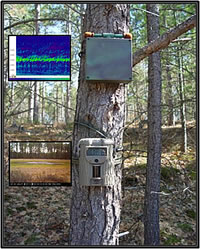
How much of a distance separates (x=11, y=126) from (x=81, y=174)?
6.07 metres

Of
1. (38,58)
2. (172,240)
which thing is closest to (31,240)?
(172,240)

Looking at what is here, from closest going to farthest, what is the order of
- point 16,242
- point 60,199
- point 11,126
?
point 16,242 < point 60,199 < point 11,126

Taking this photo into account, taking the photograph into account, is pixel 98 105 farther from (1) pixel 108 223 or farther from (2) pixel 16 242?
(2) pixel 16 242

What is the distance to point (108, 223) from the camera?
4.99ft

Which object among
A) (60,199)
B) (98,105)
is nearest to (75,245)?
(98,105)

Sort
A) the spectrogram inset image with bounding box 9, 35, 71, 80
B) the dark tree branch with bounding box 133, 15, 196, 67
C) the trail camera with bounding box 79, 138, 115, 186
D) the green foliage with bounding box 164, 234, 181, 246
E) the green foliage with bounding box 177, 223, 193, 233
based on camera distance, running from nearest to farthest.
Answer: the trail camera with bounding box 79, 138, 115, 186, the dark tree branch with bounding box 133, 15, 196, 67, the spectrogram inset image with bounding box 9, 35, 71, 80, the green foliage with bounding box 164, 234, 181, 246, the green foliage with bounding box 177, 223, 193, 233

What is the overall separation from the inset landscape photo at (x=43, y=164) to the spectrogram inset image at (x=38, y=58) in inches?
21.8

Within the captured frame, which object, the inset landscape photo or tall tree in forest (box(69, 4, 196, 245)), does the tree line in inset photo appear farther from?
tall tree in forest (box(69, 4, 196, 245))

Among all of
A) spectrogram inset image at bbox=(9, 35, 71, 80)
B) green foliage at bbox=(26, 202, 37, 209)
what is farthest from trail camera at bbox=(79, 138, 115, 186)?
green foliage at bbox=(26, 202, 37, 209)

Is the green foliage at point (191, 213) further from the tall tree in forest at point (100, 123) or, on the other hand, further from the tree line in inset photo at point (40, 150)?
the tree line in inset photo at point (40, 150)

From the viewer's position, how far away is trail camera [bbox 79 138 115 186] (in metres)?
1.46

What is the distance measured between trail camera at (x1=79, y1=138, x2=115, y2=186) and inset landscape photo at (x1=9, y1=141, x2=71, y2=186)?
13.1 inches

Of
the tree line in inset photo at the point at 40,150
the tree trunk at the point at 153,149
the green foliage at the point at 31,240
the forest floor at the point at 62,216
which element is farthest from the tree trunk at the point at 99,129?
the green foliage at the point at 31,240

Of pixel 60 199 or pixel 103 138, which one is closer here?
pixel 103 138
